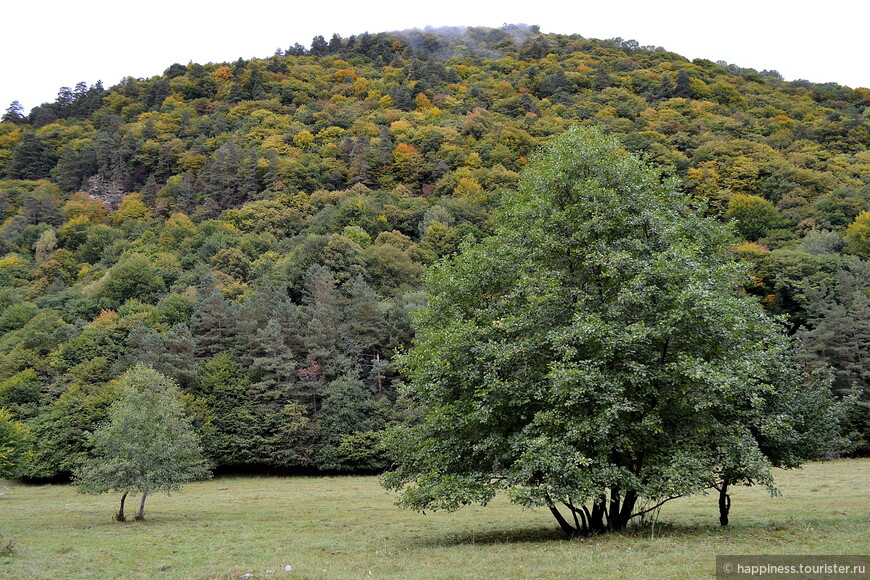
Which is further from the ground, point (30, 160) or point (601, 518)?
point (30, 160)

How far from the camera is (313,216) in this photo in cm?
12106

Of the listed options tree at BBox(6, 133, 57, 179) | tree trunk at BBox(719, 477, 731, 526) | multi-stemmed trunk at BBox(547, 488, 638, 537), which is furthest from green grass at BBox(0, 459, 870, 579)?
tree at BBox(6, 133, 57, 179)

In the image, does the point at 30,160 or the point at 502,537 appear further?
the point at 30,160

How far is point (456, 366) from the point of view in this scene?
20703 mm

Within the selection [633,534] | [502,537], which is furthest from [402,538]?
[633,534]

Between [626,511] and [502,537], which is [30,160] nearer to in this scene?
[502,537]

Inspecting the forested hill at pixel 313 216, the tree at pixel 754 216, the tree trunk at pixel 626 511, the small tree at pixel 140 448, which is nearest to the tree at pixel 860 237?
the forested hill at pixel 313 216

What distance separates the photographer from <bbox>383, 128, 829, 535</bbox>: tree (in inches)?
680

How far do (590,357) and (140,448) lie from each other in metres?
26.0

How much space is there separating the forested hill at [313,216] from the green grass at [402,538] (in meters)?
5.67

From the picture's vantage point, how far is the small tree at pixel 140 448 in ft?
103

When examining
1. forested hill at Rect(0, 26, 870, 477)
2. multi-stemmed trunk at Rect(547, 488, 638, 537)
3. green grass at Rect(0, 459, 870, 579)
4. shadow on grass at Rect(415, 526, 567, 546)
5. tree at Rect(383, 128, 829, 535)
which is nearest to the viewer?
green grass at Rect(0, 459, 870, 579)

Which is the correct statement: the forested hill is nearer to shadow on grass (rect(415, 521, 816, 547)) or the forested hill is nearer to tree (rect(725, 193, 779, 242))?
tree (rect(725, 193, 779, 242))

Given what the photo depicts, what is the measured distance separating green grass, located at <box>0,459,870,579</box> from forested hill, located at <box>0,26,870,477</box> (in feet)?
18.6
